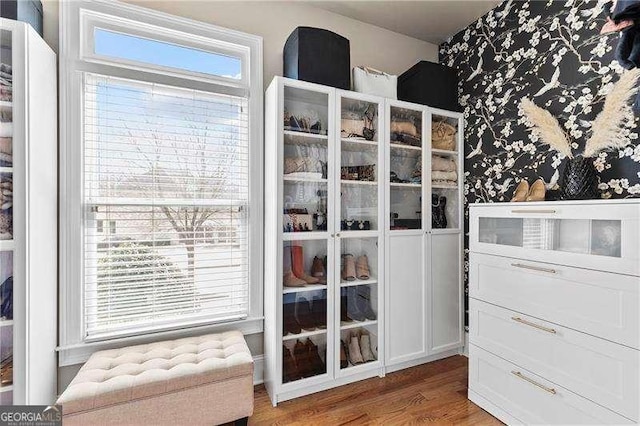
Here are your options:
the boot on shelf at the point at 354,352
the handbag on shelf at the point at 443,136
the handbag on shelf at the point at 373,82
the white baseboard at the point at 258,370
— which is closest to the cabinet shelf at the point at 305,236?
the boot on shelf at the point at 354,352

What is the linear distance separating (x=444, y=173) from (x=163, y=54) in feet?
7.38

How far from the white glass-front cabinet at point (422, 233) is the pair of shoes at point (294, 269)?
634 mm

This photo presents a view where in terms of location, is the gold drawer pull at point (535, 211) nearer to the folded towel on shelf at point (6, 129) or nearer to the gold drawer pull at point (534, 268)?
the gold drawer pull at point (534, 268)

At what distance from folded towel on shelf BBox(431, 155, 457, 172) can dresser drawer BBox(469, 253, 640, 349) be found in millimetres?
870

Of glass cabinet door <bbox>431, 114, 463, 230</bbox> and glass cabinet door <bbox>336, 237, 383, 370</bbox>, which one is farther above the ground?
glass cabinet door <bbox>431, 114, 463, 230</bbox>

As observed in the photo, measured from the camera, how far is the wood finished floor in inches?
67.5

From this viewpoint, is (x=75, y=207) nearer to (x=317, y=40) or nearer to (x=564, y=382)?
(x=317, y=40)

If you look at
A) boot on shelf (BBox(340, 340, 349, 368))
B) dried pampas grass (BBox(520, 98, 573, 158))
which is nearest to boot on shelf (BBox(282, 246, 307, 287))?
boot on shelf (BBox(340, 340, 349, 368))

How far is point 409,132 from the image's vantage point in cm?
232

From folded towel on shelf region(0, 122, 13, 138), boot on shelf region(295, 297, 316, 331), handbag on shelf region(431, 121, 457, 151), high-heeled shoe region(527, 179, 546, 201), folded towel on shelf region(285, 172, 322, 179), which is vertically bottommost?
boot on shelf region(295, 297, 316, 331)

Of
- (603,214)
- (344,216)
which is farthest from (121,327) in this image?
(603,214)

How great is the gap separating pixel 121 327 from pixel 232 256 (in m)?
0.77

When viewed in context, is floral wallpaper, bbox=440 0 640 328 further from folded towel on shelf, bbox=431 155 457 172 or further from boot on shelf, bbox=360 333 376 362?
boot on shelf, bbox=360 333 376 362

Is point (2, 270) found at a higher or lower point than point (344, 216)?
lower
